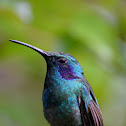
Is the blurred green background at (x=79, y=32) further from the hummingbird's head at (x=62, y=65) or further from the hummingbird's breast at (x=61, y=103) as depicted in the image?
the hummingbird's breast at (x=61, y=103)

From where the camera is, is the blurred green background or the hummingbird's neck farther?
the blurred green background

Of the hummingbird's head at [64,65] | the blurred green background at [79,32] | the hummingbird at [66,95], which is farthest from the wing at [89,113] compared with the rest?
the blurred green background at [79,32]

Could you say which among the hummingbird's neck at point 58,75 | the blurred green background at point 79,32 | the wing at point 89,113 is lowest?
the wing at point 89,113

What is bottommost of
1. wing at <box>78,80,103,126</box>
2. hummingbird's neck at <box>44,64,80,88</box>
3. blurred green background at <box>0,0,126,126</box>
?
wing at <box>78,80,103,126</box>

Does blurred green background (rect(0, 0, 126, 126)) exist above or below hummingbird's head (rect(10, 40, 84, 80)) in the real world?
above

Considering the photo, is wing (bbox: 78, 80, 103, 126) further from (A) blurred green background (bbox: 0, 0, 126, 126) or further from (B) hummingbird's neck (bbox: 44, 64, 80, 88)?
(A) blurred green background (bbox: 0, 0, 126, 126)

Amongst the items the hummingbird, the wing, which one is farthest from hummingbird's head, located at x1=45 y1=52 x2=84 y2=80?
the wing

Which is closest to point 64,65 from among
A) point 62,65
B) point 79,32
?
point 62,65
